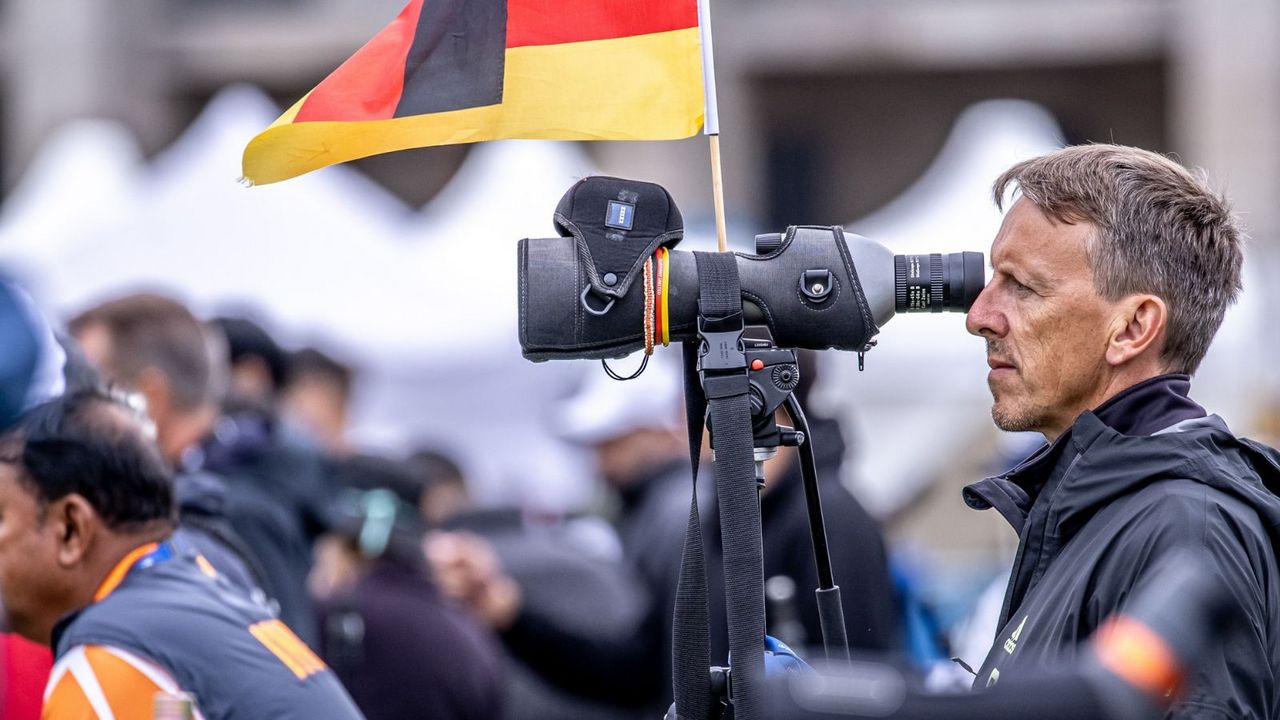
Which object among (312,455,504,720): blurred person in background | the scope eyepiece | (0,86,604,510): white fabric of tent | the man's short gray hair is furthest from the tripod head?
(0,86,604,510): white fabric of tent

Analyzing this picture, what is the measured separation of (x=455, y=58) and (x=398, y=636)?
281 cm

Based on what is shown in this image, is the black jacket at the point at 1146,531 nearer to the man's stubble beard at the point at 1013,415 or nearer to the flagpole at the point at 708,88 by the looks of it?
the man's stubble beard at the point at 1013,415

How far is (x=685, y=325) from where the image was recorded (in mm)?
2508

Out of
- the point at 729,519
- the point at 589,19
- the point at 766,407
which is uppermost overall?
the point at 589,19

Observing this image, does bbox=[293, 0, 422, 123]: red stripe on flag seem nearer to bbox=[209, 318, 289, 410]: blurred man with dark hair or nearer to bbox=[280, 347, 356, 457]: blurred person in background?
bbox=[209, 318, 289, 410]: blurred man with dark hair

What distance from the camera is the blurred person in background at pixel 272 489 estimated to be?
4.66 metres

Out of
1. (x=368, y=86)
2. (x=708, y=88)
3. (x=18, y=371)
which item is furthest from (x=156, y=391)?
(x=708, y=88)

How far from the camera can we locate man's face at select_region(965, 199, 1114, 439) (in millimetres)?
2648

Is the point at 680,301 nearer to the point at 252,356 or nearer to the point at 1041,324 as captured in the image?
the point at 1041,324

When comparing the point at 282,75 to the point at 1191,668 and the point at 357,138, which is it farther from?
the point at 1191,668

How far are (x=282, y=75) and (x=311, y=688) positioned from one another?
20.7 m

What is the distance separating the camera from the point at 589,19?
280 centimetres

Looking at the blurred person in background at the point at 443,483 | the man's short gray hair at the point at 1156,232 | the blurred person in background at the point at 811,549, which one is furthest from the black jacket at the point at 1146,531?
the blurred person in background at the point at 443,483

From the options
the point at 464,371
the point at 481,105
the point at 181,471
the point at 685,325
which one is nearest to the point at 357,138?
the point at 481,105
